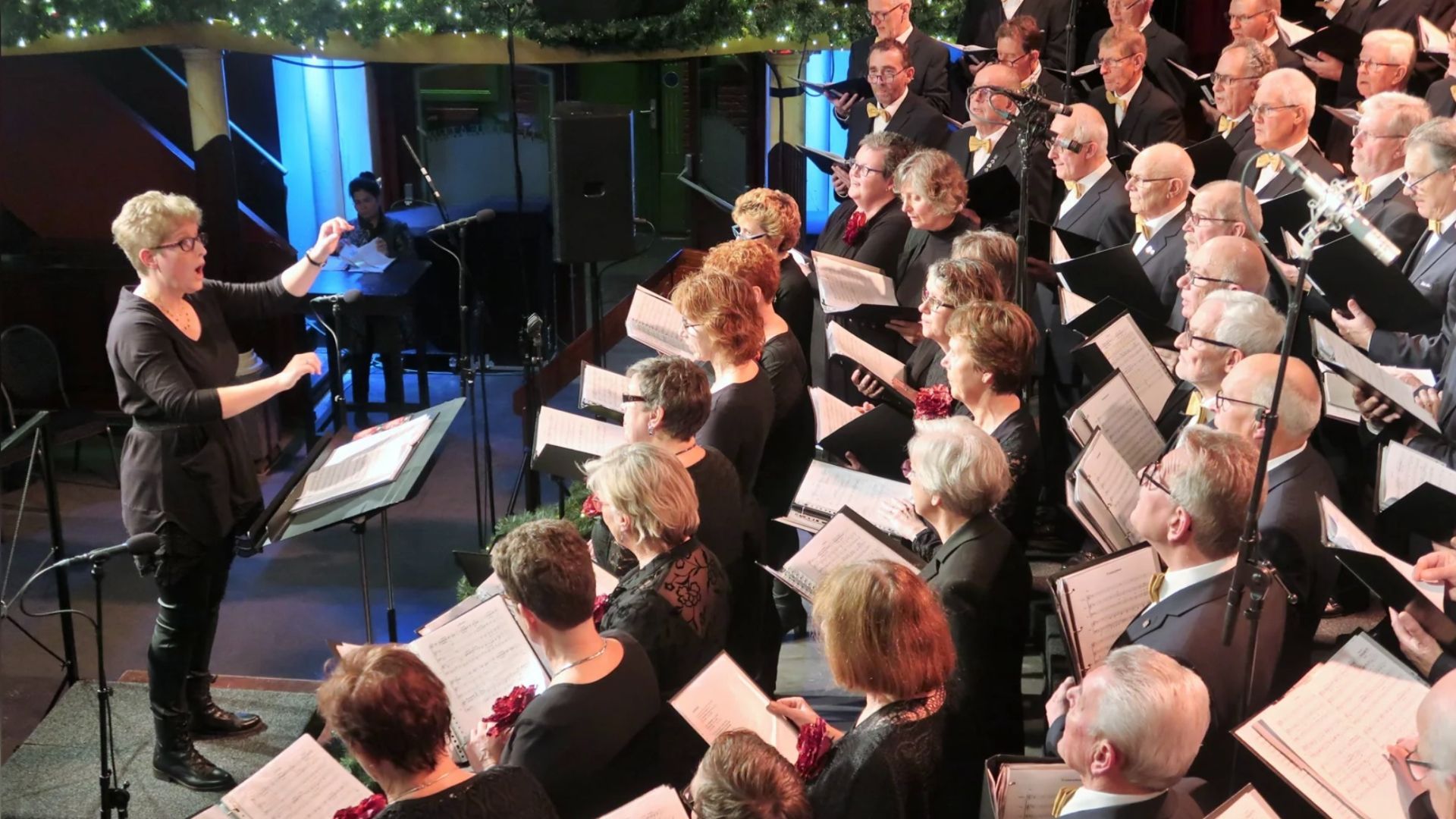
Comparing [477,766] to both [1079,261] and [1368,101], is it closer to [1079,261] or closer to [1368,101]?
[1079,261]

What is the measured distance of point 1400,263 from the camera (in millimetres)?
4055

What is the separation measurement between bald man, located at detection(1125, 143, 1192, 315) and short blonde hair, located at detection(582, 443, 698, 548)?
237cm

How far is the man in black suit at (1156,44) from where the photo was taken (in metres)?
6.51

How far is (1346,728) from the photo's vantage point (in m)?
2.08

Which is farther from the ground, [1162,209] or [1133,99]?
[1133,99]

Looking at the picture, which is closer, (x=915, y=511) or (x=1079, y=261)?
(x=915, y=511)

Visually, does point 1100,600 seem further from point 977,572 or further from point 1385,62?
point 1385,62

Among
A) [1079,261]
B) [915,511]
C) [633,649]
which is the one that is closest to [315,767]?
[633,649]

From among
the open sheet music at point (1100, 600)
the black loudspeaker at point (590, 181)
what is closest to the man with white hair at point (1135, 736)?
the open sheet music at point (1100, 600)

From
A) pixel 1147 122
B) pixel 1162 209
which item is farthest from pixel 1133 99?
pixel 1162 209

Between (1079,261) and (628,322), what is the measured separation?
4.79 feet

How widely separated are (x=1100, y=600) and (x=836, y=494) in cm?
79

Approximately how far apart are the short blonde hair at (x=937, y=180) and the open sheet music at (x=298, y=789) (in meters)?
2.88

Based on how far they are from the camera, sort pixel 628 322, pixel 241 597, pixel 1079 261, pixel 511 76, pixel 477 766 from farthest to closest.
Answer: pixel 241 597 → pixel 511 76 → pixel 628 322 → pixel 1079 261 → pixel 477 766
